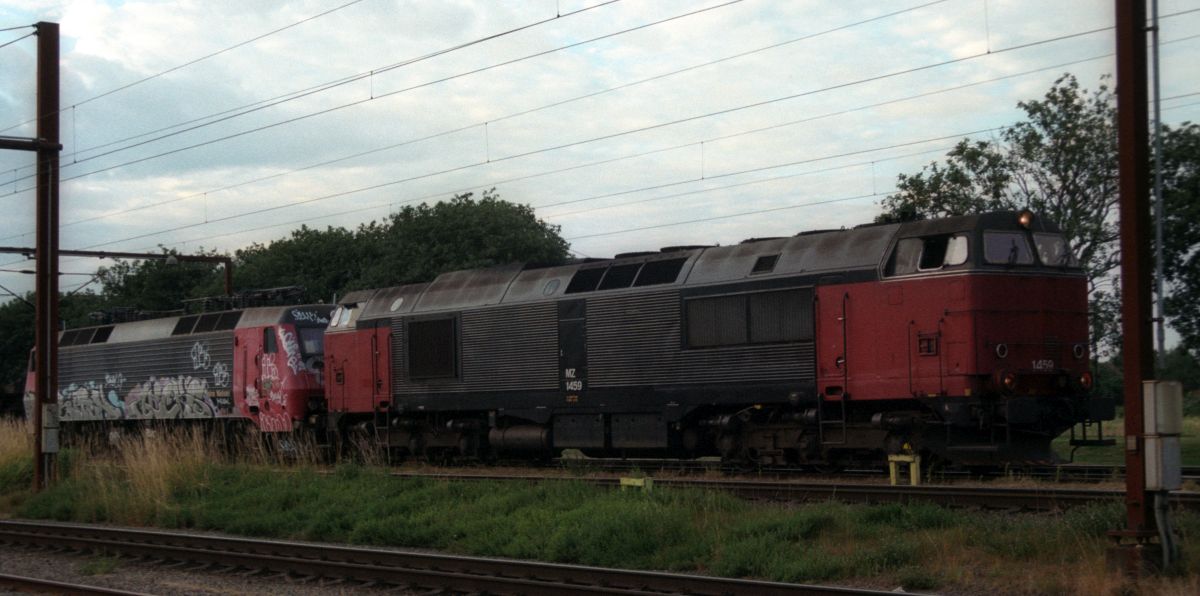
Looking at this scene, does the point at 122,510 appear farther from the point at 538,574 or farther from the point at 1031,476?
the point at 1031,476

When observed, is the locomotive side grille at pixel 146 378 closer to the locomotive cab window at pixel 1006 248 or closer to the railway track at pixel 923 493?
the railway track at pixel 923 493

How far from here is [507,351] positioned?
2198cm

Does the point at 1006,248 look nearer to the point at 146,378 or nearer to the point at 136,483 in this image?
the point at 136,483

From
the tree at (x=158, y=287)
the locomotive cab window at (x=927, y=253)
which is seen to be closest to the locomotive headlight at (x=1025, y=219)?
the locomotive cab window at (x=927, y=253)

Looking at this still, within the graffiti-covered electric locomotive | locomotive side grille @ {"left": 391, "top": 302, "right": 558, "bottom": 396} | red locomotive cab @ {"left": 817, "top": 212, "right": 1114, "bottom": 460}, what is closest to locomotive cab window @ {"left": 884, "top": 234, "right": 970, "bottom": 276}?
red locomotive cab @ {"left": 817, "top": 212, "right": 1114, "bottom": 460}

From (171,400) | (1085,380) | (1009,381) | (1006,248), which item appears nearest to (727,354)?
(1009,381)

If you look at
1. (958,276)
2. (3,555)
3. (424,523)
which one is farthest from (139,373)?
(958,276)

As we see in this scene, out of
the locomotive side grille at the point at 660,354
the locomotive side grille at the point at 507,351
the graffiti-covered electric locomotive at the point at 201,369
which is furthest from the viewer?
the graffiti-covered electric locomotive at the point at 201,369

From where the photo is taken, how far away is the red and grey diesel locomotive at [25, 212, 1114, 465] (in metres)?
16.1

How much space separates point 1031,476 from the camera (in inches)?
650

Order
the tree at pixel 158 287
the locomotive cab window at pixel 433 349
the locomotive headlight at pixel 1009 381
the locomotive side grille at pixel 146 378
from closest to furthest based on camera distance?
1. the locomotive headlight at pixel 1009 381
2. the locomotive cab window at pixel 433 349
3. the locomotive side grille at pixel 146 378
4. the tree at pixel 158 287

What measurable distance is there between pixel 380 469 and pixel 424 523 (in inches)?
172

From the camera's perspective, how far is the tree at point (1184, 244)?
71.8 ft

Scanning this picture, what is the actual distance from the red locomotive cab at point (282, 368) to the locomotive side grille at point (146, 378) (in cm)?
104
